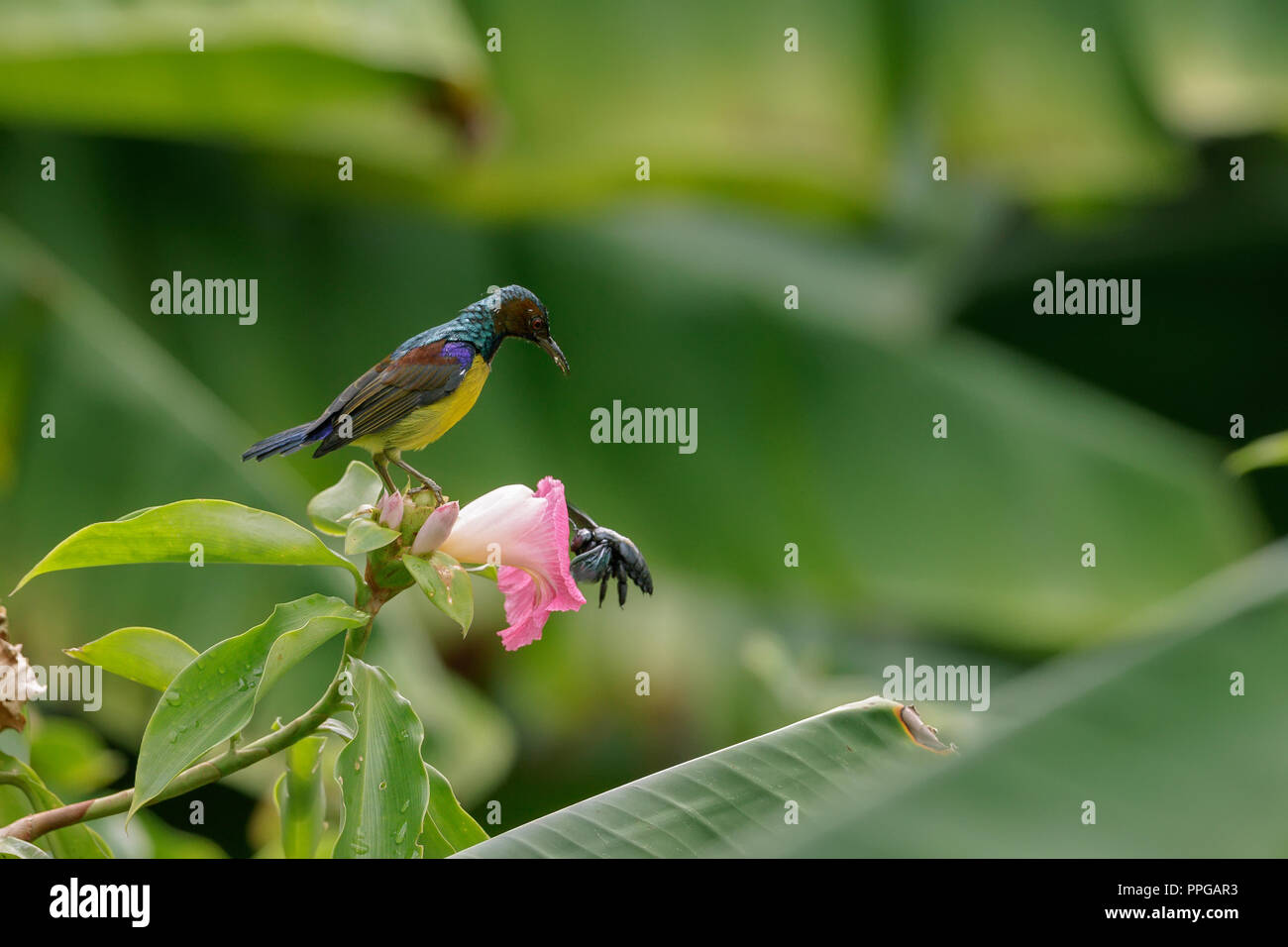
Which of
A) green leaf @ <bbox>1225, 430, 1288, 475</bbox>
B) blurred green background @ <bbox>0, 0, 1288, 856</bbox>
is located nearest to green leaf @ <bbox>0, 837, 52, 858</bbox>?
green leaf @ <bbox>1225, 430, 1288, 475</bbox>

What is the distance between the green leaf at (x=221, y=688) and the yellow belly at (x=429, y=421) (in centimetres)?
8

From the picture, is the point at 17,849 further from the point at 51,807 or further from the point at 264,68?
the point at 264,68

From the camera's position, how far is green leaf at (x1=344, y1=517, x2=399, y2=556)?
0.40m

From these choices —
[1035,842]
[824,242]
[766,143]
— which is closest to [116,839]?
[1035,842]

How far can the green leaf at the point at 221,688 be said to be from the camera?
0.39 meters

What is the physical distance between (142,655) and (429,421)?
137 mm

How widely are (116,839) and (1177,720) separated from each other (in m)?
0.57

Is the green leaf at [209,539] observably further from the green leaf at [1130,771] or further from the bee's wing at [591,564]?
the green leaf at [1130,771]

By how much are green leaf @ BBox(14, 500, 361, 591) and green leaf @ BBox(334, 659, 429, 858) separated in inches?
1.8

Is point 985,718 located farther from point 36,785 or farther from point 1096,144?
point 1096,144

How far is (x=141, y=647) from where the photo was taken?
→ 1.45ft

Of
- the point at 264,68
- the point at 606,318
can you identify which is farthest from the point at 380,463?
the point at 606,318

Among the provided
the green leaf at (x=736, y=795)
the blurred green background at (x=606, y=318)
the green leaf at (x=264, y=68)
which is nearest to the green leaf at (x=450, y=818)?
the green leaf at (x=736, y=795)

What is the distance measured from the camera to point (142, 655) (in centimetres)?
44
